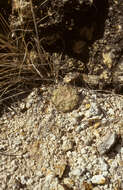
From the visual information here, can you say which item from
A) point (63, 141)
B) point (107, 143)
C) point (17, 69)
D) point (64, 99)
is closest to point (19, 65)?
point (17, 69)

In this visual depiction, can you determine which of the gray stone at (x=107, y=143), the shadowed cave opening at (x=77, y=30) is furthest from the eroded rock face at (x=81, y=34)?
the gray stone at (x=107, y=143)

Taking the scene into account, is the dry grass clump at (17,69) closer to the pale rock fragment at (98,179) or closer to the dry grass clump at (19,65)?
the dry grass clump at (19,65)

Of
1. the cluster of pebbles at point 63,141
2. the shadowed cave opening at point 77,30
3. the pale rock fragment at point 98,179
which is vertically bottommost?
the pale rock fragment at point 98,179

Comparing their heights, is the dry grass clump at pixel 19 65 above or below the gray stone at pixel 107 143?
above

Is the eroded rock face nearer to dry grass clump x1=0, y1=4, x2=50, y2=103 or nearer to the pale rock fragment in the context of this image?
dry grass clump x1=0, y1=4, x2=50, y2=103

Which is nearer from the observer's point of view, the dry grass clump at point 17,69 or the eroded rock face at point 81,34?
the eroded rock face at point 81,34

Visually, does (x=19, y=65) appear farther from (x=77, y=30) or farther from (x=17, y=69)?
(x=77, y=30)

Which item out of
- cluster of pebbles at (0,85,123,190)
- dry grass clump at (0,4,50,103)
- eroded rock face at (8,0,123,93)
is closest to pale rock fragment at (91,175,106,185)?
cluster of pebbles at (0,85,123,190)
